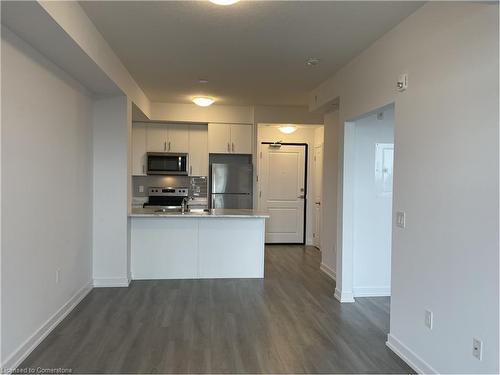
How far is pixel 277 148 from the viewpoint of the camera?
23.9 feet

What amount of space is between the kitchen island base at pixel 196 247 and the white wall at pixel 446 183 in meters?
2.25

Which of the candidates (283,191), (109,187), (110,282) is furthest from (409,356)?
(283,191)

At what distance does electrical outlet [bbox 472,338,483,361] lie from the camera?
197 centimetres

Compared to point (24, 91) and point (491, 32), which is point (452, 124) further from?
point (24, 91)

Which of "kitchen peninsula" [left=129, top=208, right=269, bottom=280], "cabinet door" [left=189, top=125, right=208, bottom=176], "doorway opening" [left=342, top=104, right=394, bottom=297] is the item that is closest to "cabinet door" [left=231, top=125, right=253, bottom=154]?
"cabinet door" [left=189, top=125, right=208, bottom=176]

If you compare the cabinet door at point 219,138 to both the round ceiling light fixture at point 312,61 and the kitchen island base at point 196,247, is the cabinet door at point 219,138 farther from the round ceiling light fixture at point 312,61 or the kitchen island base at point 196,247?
the round ceiling light fixture at point 312,61

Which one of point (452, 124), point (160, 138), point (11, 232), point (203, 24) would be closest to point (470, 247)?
point (452, 124)

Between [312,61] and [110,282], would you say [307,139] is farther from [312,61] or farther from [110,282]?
[110,282]

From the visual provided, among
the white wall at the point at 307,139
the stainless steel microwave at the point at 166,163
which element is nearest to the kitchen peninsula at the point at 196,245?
the stainless steel microwave at the point at 166,163

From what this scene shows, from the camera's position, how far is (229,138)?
6.38 metres

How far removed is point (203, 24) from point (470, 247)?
2.43 m

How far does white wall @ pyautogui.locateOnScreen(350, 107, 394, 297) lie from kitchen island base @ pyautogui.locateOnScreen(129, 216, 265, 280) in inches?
A: 50.4

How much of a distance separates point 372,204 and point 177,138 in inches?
146

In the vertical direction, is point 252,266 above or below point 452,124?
below
